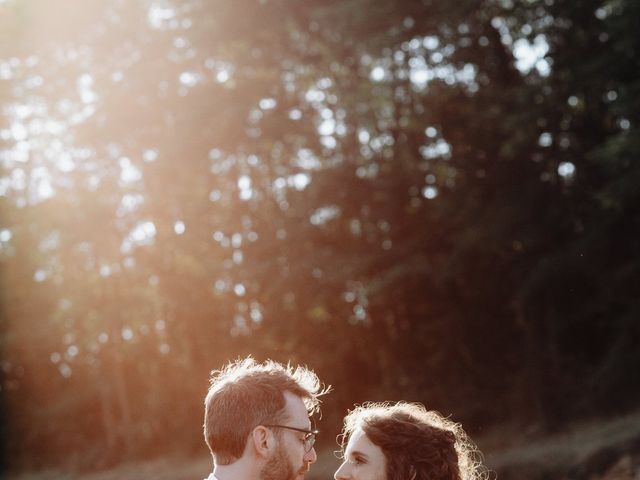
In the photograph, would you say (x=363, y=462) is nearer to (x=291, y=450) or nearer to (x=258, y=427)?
(x=291, y=450)

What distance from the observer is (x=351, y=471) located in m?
5.05

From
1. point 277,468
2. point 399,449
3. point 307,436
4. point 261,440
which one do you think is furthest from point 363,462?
point 261,440

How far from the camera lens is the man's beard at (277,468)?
439 cm

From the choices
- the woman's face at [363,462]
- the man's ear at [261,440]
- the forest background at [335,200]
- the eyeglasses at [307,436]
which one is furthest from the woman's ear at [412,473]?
the forest background at [335,200]

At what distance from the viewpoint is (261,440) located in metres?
4.39

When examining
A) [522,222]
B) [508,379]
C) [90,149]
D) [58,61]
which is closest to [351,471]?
[522,222]

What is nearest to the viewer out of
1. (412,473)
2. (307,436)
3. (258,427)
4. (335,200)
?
(258,427)

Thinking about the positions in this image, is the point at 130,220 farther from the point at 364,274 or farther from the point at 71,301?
the point at 364,274

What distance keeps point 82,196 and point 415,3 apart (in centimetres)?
1266

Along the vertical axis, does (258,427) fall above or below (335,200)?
below

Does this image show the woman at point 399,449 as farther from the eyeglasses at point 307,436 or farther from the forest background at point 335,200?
the forest background at point 335,200

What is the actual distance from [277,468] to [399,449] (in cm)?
93

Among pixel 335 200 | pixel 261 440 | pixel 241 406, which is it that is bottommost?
pixel 261 440

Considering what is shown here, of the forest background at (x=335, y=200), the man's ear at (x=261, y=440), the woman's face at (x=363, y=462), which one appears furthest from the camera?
the forest background at (x=335, y=200)
